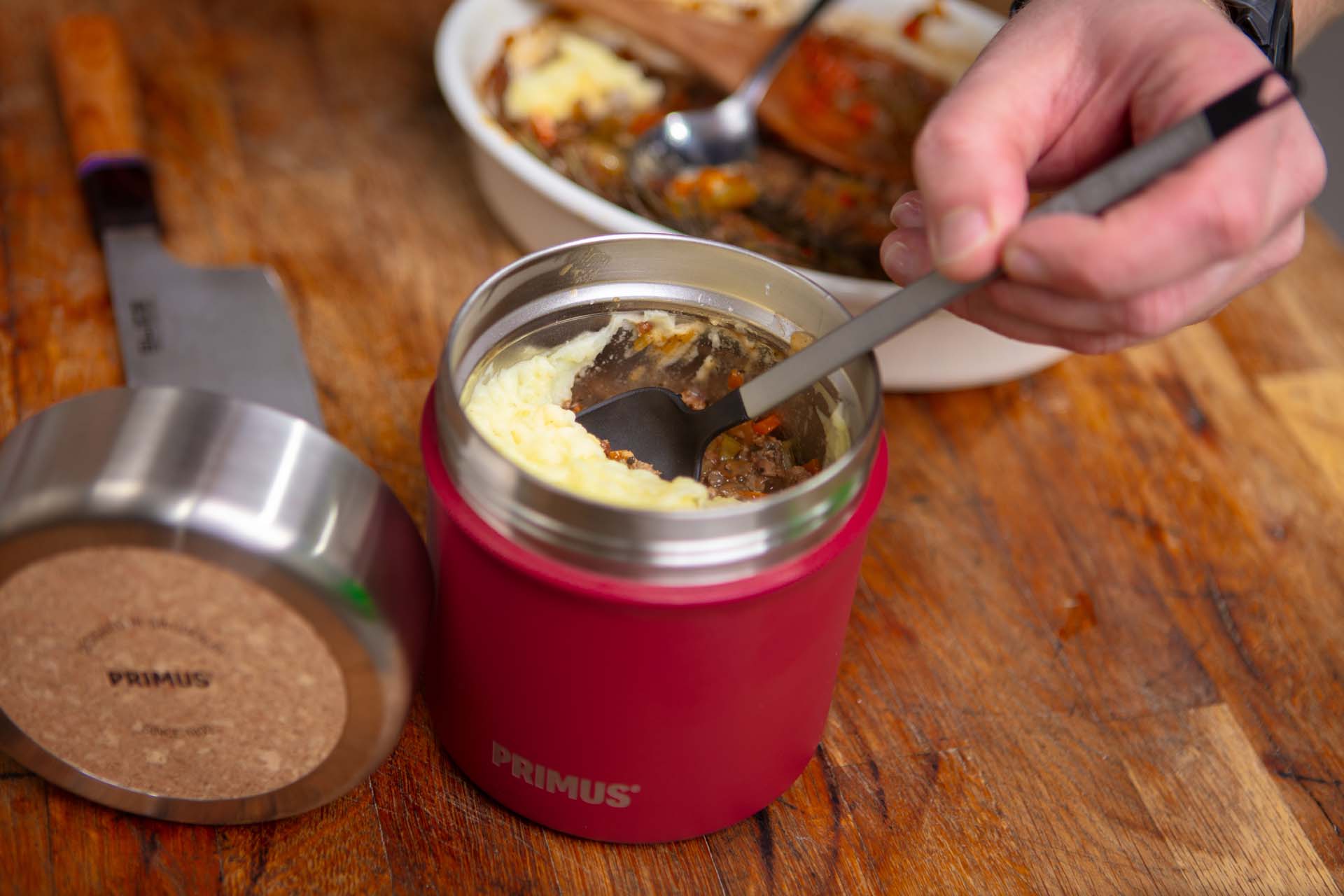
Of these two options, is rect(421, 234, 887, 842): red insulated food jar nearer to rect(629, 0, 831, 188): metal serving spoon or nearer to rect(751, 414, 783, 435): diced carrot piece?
rect(751, 414, 783, 435): diced carrot piece

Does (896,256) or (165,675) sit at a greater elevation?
(896,256)

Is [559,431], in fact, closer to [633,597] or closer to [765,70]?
[633,597]

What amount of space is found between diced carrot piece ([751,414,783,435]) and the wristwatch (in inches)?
16.4

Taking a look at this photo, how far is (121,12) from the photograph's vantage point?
1.64 m

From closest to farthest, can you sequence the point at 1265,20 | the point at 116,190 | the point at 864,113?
the point at 1265,20 → the point at 116,190 → the point at 864,113

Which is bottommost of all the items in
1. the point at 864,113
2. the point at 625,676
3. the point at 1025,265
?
the point at 864,113

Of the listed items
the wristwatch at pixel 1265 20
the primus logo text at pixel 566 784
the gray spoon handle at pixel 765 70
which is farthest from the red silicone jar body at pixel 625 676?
the gray spoon handle at pixel 765 70

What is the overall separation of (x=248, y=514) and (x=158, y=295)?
25.2 inches

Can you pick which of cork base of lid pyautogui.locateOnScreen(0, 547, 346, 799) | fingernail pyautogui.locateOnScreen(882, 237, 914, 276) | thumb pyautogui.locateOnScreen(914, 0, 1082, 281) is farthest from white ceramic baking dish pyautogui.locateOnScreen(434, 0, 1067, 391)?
cork base of lid pyautogui.locateOnScreen(0, 547, 346, 799)

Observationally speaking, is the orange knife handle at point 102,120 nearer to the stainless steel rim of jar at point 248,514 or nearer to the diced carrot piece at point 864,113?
the stainless steel rim of jar at point 248,514

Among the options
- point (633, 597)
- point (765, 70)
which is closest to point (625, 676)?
point (633, 597)

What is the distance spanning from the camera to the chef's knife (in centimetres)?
114

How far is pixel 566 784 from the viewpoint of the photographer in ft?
2.66

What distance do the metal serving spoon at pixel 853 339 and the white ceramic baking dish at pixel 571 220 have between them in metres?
0.25
